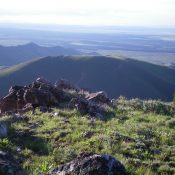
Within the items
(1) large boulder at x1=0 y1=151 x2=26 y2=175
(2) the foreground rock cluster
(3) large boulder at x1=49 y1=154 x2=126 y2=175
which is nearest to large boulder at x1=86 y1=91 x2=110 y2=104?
(2) the foreground rock cluster

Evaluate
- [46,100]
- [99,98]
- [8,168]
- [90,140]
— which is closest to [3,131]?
[90,140]

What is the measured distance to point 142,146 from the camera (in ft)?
49.3

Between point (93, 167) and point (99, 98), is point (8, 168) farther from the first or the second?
point (99, 98)

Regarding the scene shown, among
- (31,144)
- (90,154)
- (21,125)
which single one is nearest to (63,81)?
(21,125)

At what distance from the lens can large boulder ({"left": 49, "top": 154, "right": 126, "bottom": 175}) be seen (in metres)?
10.3

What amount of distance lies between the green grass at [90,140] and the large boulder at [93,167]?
100 cm

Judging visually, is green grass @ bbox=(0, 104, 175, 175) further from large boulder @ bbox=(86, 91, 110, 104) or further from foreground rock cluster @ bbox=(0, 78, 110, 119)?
large boulder @ bbox=(86, 91, 110, 104)

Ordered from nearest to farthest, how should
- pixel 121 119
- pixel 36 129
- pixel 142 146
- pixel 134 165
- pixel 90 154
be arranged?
pixel 90 154, pixel 134 165, pixel 142 146, pixel 36 129, pixel 121 119

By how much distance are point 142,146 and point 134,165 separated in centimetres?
217

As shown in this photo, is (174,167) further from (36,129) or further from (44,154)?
(36,129)

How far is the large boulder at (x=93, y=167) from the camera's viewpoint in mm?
10269

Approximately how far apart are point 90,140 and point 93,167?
15.8ft

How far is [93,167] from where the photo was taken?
406 inches

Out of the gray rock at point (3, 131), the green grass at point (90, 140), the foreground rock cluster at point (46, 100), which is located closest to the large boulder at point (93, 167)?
the green grass at point (90, 140)
